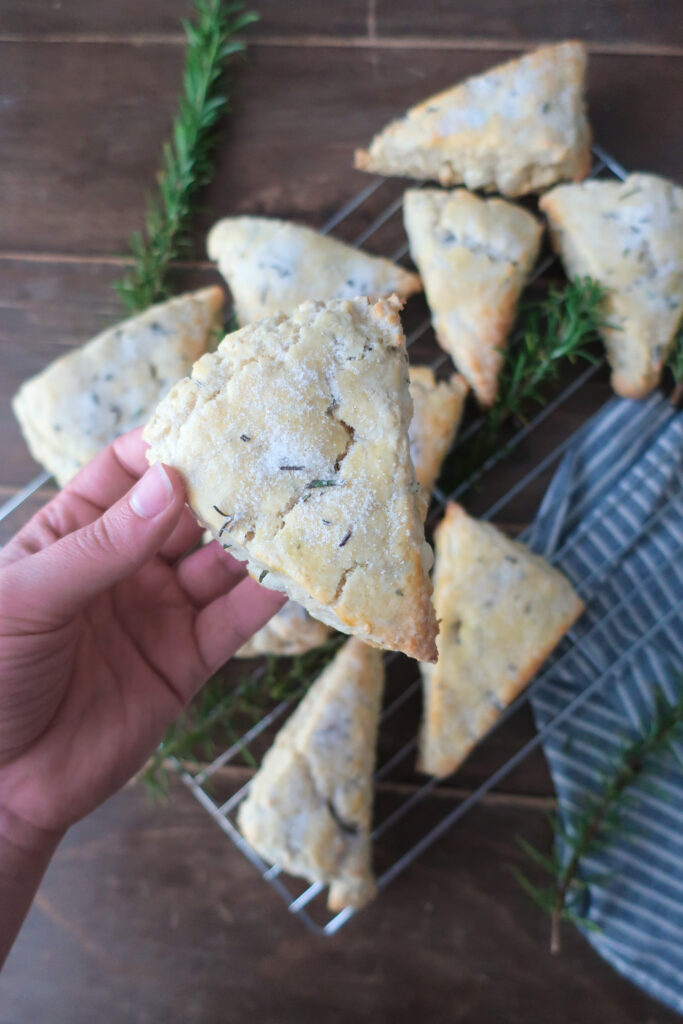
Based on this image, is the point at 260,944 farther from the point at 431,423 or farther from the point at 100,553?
the point at 431,423

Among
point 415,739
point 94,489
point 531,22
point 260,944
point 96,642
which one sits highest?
point 531,22

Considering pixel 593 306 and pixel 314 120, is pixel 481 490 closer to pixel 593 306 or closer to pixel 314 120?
pixel 593 306

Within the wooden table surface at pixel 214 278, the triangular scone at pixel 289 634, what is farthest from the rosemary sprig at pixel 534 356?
the triangular scone at pixel 289 634

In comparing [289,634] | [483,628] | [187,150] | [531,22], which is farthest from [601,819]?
[531,22]

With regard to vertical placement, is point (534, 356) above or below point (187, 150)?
below

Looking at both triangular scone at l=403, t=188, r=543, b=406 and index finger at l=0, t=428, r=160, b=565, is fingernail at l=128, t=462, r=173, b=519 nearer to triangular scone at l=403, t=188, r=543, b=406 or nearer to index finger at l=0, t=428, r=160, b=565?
index finger at l=0, t=428, r=160, b=565
